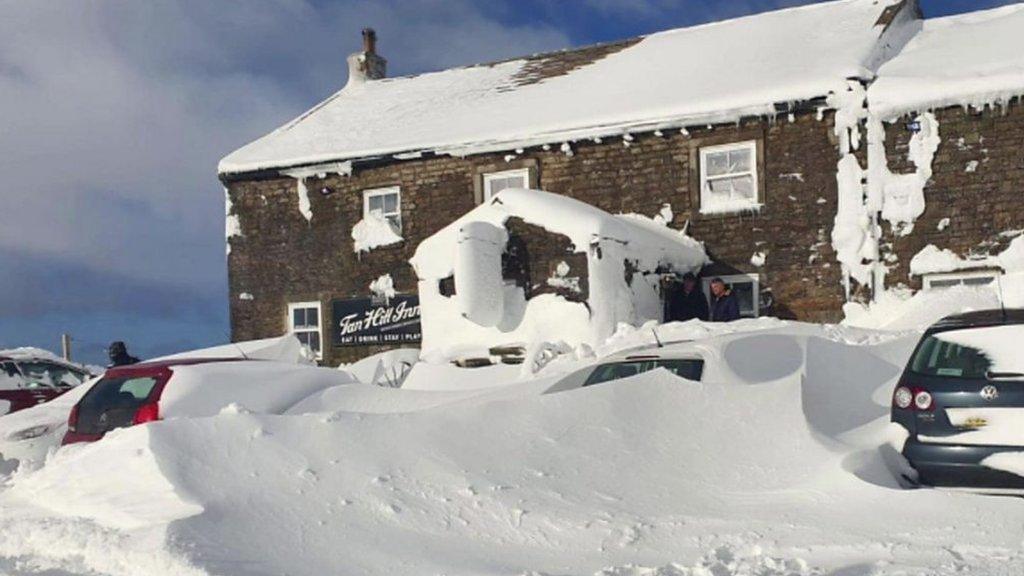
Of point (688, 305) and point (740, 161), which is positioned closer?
point (688, 305)

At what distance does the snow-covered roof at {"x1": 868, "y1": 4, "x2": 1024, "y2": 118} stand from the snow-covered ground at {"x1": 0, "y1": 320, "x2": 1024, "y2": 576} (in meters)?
9.33

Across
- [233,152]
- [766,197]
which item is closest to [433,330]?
[766,197]

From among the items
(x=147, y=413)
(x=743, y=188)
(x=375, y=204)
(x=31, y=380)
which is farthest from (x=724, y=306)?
(x=31, y=380)

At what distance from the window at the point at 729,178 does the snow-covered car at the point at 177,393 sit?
9.16 meters

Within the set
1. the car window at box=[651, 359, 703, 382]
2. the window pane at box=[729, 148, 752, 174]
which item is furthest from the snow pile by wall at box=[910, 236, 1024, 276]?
the car window at box=[651, 359, 703, 382]

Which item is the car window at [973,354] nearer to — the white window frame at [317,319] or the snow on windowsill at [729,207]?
the snow on windowsill at [729,207]

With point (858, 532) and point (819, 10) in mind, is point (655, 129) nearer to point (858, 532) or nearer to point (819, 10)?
point (819, 10)

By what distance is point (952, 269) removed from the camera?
628 inches

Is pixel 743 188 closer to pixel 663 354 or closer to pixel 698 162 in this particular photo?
pixel 698 162

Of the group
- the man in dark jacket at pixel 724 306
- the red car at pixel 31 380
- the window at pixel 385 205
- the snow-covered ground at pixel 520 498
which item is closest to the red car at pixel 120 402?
the snow-covered ground at pixel 520 498

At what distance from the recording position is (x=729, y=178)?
58.4 feet

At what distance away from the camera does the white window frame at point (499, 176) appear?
19422 mm

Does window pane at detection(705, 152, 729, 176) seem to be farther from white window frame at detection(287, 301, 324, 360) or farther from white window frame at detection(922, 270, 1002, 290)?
white window frame at detection(287, 301, 324, 360)

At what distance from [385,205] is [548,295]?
16.9 ft
